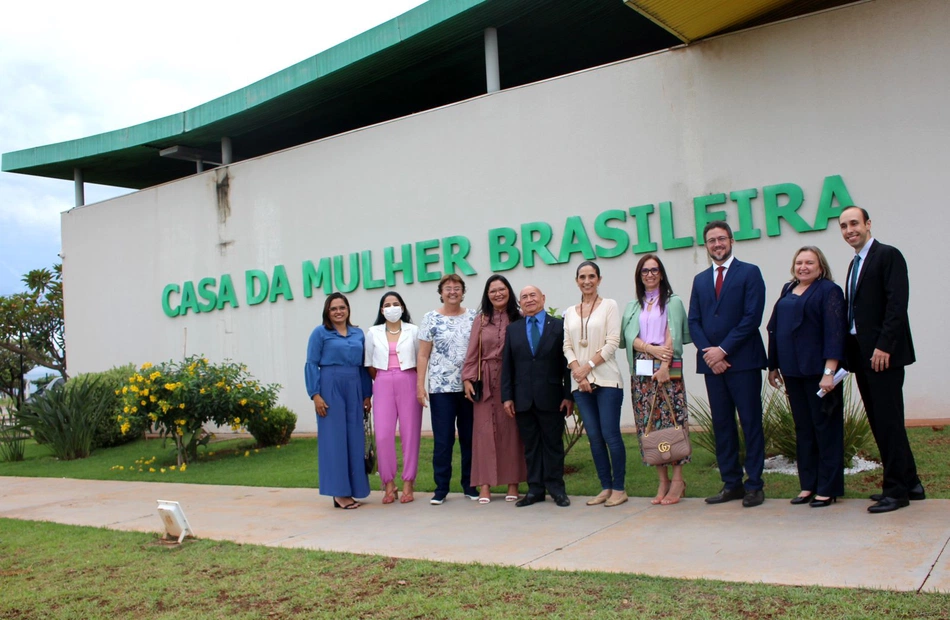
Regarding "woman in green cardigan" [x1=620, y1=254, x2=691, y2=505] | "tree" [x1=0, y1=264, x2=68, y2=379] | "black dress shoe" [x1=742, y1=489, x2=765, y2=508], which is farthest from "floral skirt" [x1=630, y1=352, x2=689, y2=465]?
"tree" [x1=0, y1=264, x2=68, y2=379]

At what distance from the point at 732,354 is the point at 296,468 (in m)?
5.71

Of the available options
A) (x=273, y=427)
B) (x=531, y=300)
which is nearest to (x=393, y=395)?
Result: (x=531, y=300)

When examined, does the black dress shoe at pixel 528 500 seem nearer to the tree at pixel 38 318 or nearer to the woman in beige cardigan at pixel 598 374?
the woman in beige cardigan at pixel 598 374

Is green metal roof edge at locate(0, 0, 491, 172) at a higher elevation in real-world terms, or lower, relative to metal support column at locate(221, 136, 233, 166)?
higher

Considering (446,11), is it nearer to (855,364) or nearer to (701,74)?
(701,74)

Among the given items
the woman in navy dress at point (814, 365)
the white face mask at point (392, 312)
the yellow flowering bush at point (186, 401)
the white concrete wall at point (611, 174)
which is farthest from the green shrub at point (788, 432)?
the yellow flowering bush at point (186, 401)

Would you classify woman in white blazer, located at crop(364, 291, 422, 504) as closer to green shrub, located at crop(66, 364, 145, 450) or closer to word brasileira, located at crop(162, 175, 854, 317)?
word brasileira, located at crop(162, 175, 854, 317)

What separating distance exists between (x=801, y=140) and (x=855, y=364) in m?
4.68

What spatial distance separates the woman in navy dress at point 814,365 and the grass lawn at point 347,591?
1960 millimetres

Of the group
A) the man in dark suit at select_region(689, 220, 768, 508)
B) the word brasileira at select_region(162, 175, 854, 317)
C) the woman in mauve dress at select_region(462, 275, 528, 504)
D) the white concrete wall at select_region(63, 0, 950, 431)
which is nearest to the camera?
the man in dark suit at select_region(689, 220, 768, 508)

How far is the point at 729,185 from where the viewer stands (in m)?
9.59

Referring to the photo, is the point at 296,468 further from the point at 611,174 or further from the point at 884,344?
the point at 884,344

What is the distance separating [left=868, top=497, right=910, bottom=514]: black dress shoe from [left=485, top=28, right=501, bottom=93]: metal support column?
8.22m

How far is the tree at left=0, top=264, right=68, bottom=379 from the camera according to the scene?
29.4m
